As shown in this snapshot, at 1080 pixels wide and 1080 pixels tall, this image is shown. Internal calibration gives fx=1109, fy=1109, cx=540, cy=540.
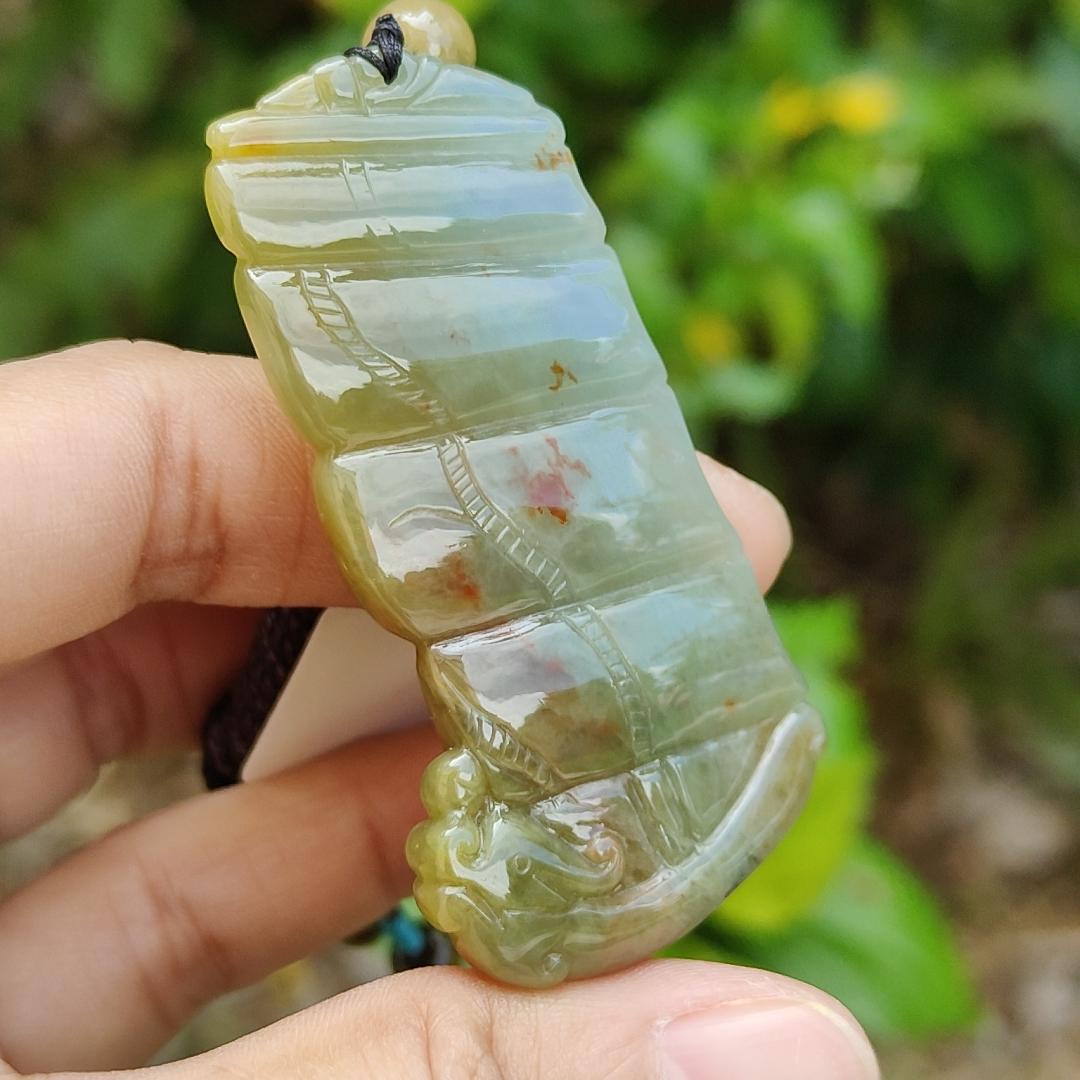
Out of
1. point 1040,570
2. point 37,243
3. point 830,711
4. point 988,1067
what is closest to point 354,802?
point 830,711

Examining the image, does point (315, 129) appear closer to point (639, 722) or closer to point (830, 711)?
point (639, 722)

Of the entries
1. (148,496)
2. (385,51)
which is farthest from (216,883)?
(385,51)

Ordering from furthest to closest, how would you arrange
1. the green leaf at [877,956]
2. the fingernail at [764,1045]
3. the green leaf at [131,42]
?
the green leaf at [131,42]
the green leaf at [877,956]
the fingernail at [764,1045]

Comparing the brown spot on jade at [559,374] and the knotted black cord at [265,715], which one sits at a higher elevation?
the brown spot on jade at [559,374]

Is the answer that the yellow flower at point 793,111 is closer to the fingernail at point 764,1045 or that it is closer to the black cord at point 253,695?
the black cord at point 253,695

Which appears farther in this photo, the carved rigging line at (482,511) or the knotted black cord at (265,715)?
the knotted black cord at (265,715)

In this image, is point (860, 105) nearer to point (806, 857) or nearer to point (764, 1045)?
point (806, 857)

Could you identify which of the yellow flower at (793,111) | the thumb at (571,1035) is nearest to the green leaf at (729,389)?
the yellow flower at (793,111)
